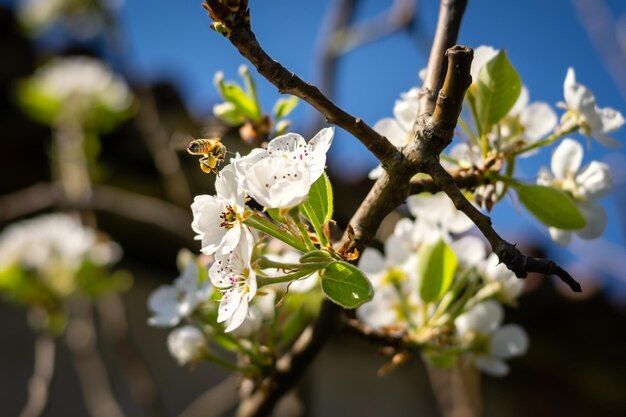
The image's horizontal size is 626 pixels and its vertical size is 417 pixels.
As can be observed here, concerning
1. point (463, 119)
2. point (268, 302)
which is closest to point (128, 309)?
point (268, 302)

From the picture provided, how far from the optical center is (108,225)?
2.46 meters

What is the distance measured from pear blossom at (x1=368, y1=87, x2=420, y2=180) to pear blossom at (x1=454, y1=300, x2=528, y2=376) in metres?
0.24

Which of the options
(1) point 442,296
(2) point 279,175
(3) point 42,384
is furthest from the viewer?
(3) point 42,384

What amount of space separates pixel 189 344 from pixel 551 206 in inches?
17.8

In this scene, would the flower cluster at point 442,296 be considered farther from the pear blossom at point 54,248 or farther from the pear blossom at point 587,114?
the pear blossom at point 54,248

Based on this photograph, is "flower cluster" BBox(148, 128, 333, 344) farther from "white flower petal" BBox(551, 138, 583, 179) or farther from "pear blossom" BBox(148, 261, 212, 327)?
"white flower petal" BBox(551, 138, 583, 179)

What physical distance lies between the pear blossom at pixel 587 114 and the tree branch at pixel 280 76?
0.88 feet

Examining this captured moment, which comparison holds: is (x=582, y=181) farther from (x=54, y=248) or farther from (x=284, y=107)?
(x=54, y=248)

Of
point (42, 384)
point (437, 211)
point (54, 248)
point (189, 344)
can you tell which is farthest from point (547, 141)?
point (54, 248)

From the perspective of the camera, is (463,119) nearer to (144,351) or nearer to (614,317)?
(144,351)

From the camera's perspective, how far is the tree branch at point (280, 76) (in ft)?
1.58

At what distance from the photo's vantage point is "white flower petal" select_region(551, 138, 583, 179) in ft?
2.38

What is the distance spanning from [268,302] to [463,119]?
0.31m

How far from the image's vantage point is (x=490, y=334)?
85cm
